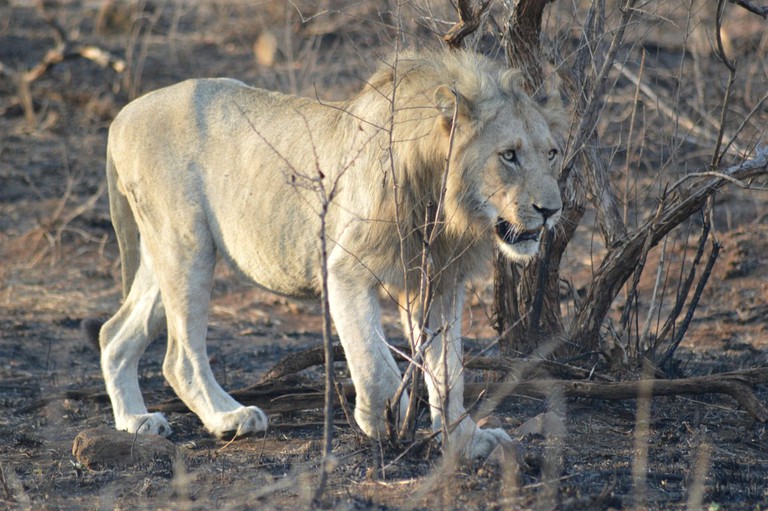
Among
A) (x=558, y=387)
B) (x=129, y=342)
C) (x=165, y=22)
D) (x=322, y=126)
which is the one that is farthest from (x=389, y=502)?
(x=165, y=22)

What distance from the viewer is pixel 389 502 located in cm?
355

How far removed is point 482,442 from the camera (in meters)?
4.11

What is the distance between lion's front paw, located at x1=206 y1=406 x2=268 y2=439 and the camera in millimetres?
4621

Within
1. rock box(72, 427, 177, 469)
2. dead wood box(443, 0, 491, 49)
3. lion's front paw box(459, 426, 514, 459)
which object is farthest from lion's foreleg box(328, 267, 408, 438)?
dead wood box(443, 0, 491, 49)

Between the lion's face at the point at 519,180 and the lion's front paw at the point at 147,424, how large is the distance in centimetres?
171

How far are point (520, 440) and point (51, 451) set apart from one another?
1839 mm

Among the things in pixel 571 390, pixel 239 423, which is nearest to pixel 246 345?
pixel 239 423

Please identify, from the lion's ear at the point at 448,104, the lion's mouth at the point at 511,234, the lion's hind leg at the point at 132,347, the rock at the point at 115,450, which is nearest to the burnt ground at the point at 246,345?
the rock at the point at 115,450

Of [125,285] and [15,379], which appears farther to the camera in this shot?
[15,379]

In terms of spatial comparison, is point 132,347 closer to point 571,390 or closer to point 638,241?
point 571,390

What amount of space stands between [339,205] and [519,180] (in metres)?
0.69

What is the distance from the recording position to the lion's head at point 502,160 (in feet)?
12.5

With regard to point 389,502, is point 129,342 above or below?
above

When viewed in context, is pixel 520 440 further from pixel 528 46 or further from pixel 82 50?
pixel 82 50
